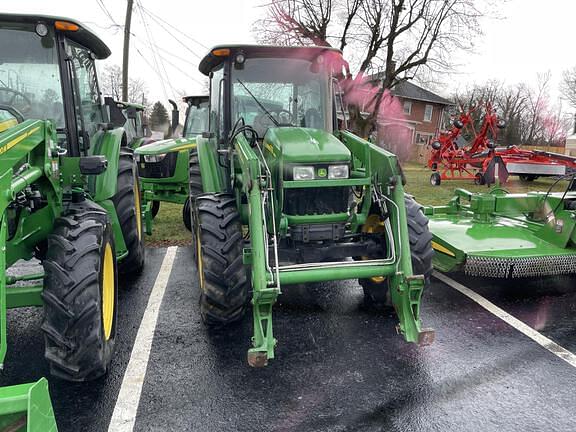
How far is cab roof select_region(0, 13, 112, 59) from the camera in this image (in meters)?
3.64

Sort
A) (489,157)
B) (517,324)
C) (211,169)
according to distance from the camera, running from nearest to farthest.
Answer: (517,324) → (211,169) → (489,157)

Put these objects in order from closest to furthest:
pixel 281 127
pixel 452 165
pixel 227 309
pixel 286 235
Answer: pixel 227 309, pixel 286 235, pixel 281 127, pixel 452 165

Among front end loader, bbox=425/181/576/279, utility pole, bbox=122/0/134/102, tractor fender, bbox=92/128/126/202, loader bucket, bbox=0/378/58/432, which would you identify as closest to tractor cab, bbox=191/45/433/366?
front end loader, bbox=425/181/576/279

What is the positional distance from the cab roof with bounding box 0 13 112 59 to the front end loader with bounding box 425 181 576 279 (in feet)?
12.9

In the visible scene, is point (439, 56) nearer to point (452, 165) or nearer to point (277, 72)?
point (452, 165)

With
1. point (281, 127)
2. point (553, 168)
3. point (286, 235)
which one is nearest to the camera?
point (286, 235)

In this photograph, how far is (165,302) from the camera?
4.63 metres

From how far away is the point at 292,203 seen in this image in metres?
3.81

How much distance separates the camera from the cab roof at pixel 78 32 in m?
3.64

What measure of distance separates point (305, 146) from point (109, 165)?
211cm

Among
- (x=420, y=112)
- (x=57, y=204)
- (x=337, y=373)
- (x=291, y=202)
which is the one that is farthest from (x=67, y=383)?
(x=420, y=112)

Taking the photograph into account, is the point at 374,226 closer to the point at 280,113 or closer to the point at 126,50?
the point at 280,113

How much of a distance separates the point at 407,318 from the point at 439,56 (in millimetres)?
23363

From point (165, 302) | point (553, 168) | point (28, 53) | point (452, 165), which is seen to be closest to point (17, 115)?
point (28, 53)
